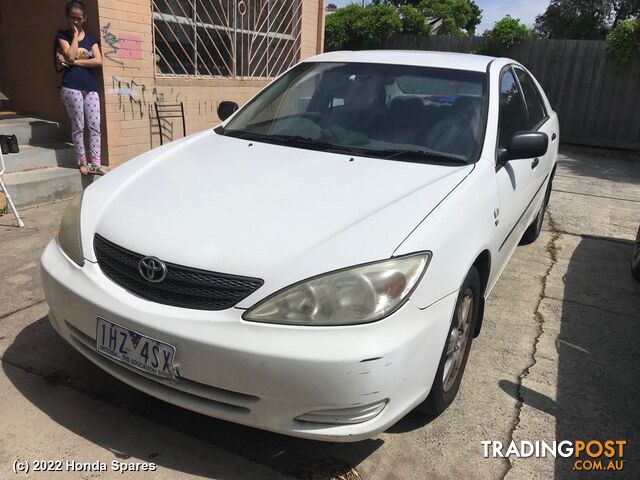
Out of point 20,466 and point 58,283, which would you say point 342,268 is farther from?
point 20,466

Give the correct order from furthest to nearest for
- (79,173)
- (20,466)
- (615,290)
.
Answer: (79,173), (615,290), (20,466)

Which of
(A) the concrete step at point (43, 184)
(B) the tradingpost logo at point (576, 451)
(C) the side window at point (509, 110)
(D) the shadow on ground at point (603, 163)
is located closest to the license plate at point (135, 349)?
(B) the tradingpost logo at point (576, 451)

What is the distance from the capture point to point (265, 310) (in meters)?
2.02

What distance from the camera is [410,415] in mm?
2635

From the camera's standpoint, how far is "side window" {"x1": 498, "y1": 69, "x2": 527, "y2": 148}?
3.29 meters

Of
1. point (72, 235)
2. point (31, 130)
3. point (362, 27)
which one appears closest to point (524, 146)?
point (72, 235)

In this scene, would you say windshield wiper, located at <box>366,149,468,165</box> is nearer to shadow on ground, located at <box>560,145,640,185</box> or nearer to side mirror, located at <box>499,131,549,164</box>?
side mirror, located at <box>499,131,549,164</box>

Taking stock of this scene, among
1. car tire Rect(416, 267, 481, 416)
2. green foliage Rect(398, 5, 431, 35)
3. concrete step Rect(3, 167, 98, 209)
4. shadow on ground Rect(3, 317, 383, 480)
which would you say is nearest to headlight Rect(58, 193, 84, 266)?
shadow on ground Rect(3, 317, 383, 480)

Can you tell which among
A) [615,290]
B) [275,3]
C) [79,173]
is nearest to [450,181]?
[615,290]

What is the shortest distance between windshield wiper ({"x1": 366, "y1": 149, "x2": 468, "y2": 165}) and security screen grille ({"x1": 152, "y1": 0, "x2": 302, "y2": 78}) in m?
4.58

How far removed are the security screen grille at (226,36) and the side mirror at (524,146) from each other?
4888 millimetres

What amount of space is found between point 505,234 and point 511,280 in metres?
1.34

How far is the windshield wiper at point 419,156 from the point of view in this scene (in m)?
2.89

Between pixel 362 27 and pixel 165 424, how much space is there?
1226cm
